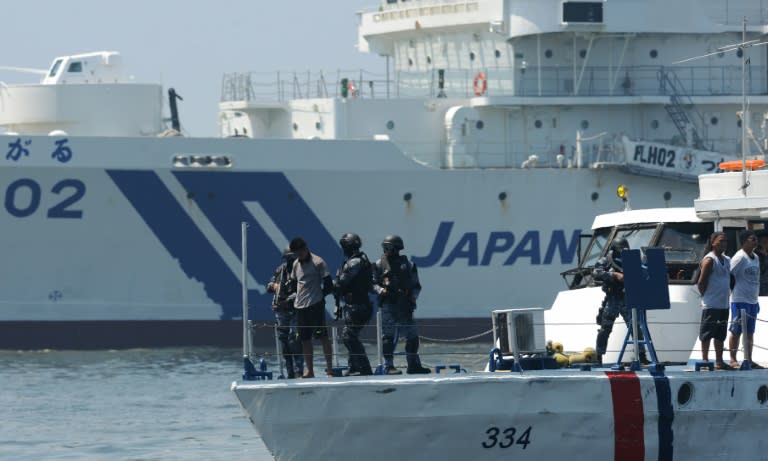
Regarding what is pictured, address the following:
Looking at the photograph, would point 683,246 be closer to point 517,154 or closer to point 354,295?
point 354,295

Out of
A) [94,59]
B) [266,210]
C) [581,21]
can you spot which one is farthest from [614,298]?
[94,59]

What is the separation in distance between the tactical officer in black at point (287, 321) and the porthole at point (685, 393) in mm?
3325

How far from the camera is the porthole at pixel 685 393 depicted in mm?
14109

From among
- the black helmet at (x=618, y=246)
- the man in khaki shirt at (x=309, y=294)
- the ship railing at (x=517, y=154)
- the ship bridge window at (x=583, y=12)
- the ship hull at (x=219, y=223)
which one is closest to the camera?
the man in khaki shirt at (x=309, y=294)

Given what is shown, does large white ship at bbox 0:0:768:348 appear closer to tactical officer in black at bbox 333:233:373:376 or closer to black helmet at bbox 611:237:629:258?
black helmet at bbox 611:237:629:258

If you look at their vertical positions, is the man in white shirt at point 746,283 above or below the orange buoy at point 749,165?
below

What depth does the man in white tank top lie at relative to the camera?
15.0 meters

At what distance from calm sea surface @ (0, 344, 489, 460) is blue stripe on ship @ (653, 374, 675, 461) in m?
1.77

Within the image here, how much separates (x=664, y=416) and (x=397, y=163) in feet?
55.0

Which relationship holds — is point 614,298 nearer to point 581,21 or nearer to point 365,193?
point 365,193

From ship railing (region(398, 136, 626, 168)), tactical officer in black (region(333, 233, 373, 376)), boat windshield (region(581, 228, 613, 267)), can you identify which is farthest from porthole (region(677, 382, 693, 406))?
ship railing (region(398, 136, 626, 168))

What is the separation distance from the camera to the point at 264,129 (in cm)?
3366

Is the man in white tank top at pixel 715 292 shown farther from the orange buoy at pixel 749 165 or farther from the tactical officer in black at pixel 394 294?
the orange buoy at pixel 749 165

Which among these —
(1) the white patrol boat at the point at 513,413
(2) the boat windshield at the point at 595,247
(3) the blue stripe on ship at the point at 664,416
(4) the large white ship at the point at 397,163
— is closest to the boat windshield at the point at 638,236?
(2) the boat windshield at the point at 595,247
